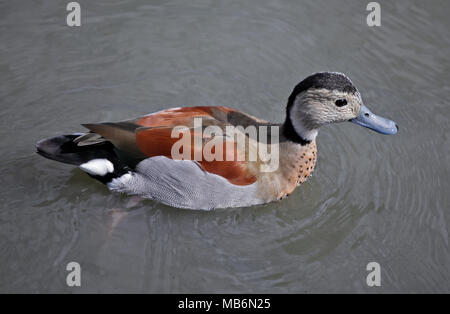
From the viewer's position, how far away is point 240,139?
456 cm

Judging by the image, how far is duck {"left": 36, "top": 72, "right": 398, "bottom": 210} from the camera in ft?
14.7

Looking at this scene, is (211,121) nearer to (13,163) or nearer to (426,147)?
(13,163)

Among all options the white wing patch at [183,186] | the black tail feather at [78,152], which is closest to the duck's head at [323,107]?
the white wing patch at [183,186]

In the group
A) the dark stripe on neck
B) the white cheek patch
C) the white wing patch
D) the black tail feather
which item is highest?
the dark stripe on neck

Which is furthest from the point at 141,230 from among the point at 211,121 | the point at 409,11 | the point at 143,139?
the point at 409,11

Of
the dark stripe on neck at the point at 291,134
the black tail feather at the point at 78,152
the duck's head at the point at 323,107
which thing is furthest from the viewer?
the dark stripe on neck at the point at 291,134

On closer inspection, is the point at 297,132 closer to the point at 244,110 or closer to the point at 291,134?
the point at 291,134

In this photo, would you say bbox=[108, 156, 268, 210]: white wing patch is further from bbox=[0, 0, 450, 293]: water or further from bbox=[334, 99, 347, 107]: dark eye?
bbox=[334, 99, 347, 107]: dark eye

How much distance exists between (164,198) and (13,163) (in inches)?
61.8

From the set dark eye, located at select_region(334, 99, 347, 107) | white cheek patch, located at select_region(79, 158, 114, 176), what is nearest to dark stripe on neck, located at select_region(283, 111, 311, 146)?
dark eye, located at select_region(334, 99, 347, 107)

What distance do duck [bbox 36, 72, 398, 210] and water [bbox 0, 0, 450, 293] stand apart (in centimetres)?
30

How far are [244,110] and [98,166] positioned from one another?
75.0 inches

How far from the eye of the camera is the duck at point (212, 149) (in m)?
4.47

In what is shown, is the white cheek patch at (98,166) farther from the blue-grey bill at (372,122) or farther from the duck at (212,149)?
the blue-grey bill at (372,122)
